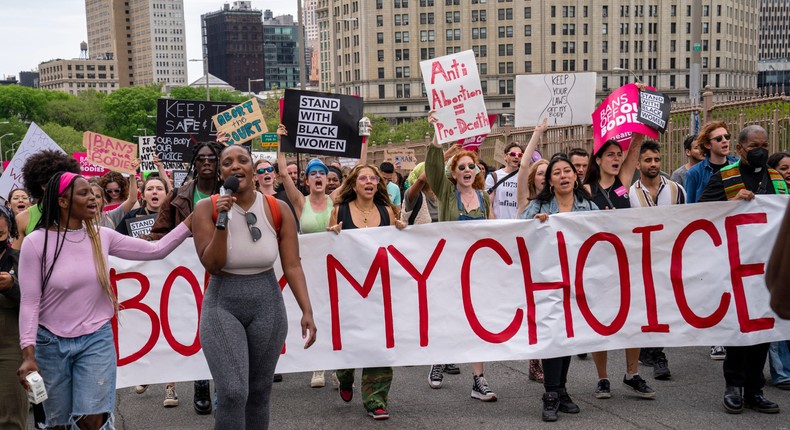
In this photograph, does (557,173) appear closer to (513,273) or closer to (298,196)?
(513,273)

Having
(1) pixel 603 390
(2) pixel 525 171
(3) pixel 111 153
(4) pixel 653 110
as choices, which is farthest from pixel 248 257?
(3) pixel 111 153

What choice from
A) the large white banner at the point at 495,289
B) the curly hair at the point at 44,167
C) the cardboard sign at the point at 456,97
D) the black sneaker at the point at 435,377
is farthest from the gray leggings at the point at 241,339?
the cardboard sign at the point at 456,97

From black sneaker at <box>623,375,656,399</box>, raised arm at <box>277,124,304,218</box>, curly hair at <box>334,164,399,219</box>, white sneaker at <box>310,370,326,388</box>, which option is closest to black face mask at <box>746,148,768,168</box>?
black sneaker at <box>623,375,656,399</box>

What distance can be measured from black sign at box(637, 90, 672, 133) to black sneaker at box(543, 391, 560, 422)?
283 cm

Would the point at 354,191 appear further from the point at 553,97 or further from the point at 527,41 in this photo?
the point at 527,41

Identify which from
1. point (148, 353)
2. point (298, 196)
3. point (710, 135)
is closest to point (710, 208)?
point (710, 135)

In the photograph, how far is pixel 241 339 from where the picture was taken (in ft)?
15.2

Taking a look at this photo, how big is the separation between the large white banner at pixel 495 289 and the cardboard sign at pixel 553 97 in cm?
267

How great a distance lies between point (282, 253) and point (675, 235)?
325cm

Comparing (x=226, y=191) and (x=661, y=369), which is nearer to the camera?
(x=226, y=191)

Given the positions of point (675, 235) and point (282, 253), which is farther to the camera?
point (675, 235)

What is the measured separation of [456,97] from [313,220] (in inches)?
77.5

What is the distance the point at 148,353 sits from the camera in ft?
22.3

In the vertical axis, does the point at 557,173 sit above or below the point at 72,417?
above
